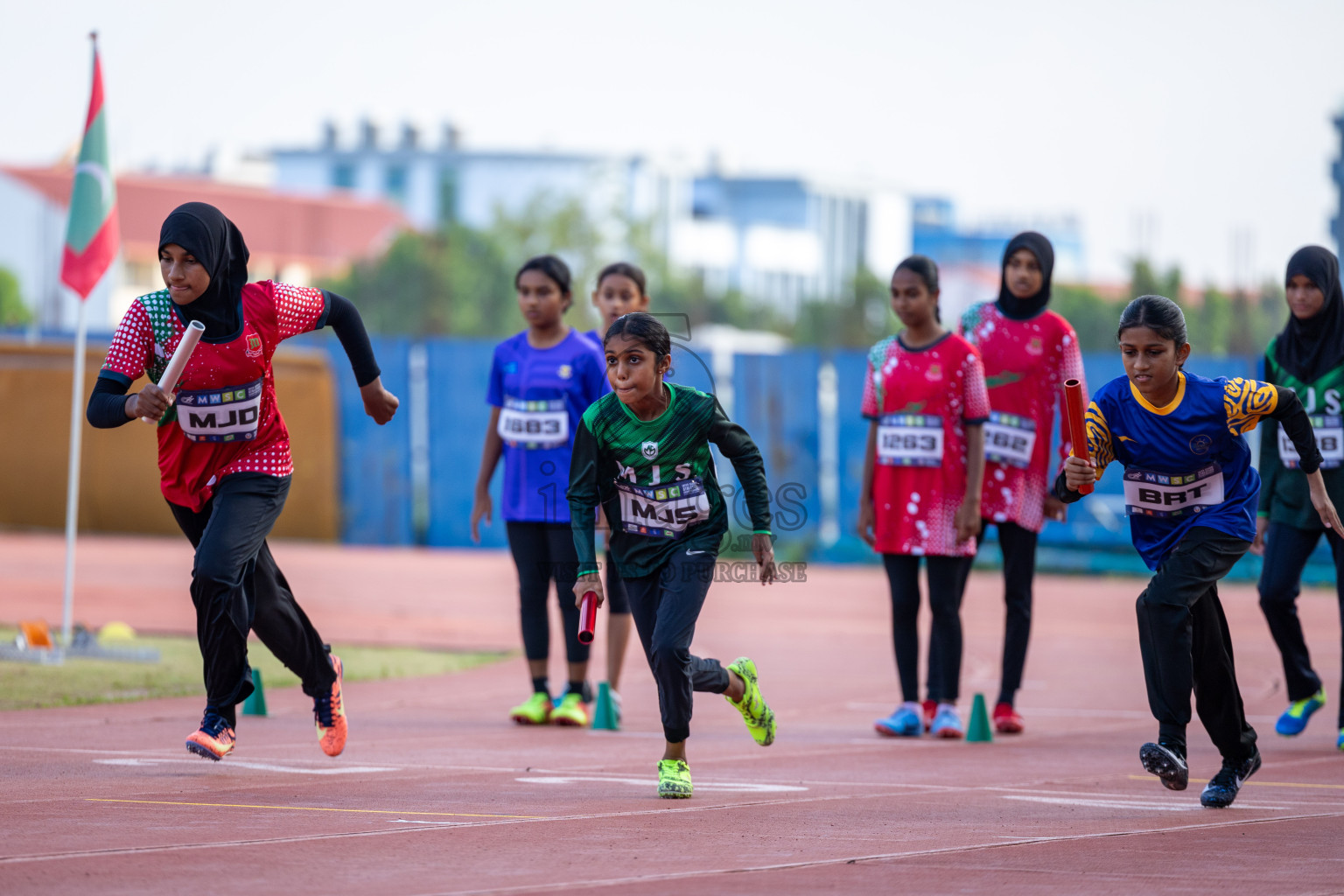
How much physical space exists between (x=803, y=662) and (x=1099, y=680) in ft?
6.99

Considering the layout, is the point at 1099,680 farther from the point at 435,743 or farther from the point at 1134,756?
the point at 435,743

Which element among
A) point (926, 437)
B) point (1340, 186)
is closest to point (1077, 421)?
point (926, 437)

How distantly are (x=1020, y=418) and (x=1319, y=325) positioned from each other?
1533mm

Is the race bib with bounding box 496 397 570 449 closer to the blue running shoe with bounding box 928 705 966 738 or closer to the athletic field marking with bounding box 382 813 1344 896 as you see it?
the blue running shoe with bounding box 928 705 966 738

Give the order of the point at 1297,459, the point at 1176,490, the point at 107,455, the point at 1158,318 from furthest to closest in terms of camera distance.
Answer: the point at 107,455, the point at 1297,459, the point at 1176,490, the point at 1158,318

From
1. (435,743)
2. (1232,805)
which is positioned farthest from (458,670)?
(1232,805)

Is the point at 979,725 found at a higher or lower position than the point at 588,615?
lower

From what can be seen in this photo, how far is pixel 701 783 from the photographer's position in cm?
678

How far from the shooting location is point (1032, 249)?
8867mm

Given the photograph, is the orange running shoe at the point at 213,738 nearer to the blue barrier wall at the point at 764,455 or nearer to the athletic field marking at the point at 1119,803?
the athletic field marking at the point at 1119,803

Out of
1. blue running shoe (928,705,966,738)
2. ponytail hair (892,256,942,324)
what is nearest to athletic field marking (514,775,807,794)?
blue running shoe (928,705,966,738)

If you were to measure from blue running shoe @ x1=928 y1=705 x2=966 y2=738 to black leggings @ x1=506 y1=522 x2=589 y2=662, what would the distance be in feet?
6.05

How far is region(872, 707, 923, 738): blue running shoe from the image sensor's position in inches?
338

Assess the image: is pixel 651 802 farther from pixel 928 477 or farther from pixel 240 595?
pixel 928 477
